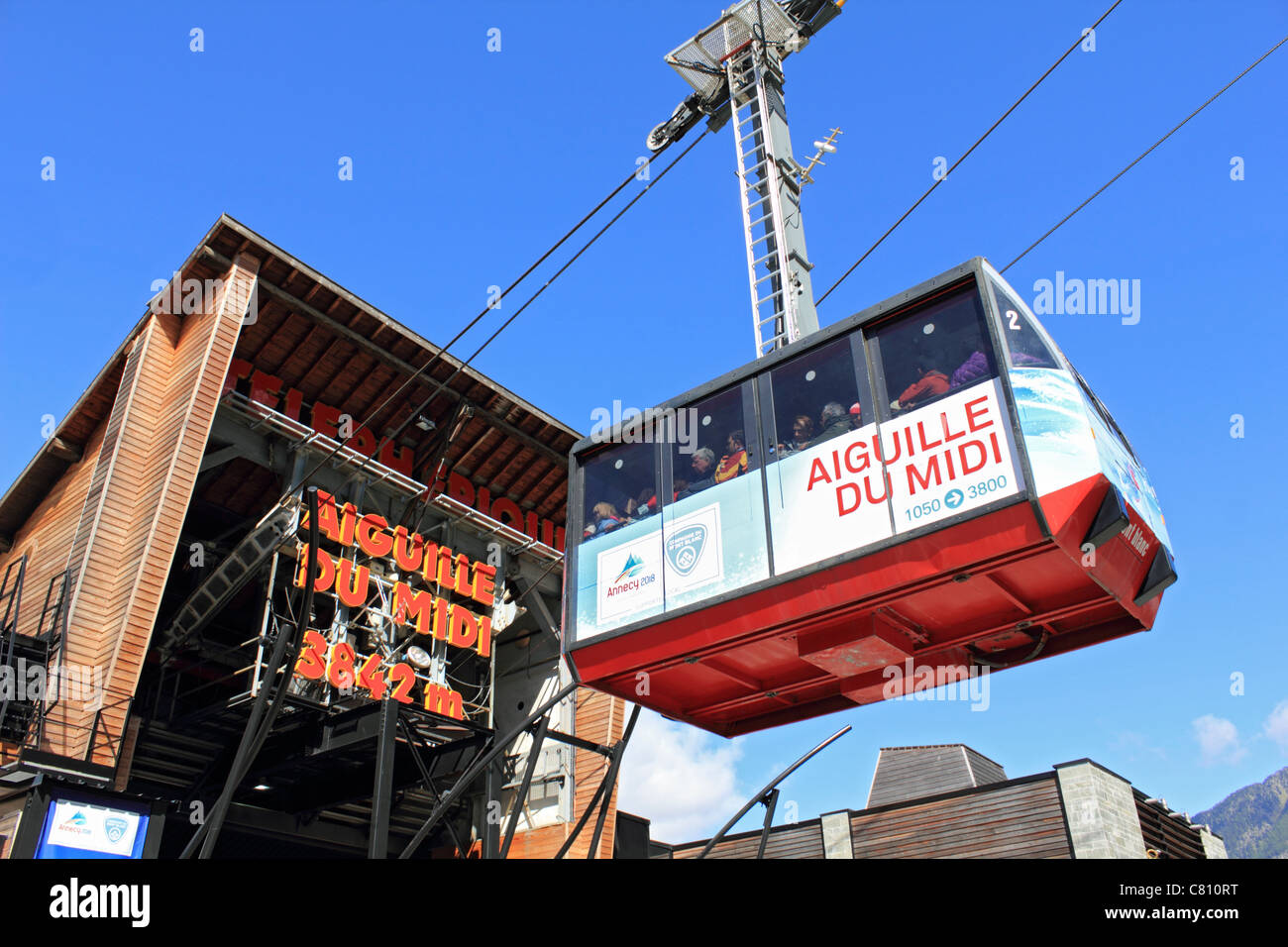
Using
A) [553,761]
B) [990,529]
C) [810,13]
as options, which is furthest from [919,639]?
[553,761]

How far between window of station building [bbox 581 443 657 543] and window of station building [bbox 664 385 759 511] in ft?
1.42

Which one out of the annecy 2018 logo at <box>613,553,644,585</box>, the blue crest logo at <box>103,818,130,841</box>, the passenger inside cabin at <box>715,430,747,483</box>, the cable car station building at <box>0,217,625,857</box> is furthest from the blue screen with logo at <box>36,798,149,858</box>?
the passenger inside cabin at <box>715,430,747,483</box>

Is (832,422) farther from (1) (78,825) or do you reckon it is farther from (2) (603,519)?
(1) (78,825)

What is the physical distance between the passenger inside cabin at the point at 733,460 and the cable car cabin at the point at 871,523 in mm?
21

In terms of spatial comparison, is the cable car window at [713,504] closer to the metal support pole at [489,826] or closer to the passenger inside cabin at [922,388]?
the passenger inside cabin at [922,388]

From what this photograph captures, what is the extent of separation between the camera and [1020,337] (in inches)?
379

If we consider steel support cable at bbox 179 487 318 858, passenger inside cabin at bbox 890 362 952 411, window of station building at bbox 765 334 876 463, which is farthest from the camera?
window of station building at bbox 765 334 876 463

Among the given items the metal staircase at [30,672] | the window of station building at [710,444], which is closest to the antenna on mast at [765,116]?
Answer: the window of station building at [710,444]

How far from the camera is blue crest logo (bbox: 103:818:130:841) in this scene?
1345 centimetres

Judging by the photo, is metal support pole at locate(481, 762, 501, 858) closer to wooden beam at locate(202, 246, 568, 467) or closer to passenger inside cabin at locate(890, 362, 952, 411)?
passenger inside cabin at locate(890, 362, 952, 411)

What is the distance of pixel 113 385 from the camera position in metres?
23.0

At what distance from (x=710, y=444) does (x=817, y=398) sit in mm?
1367
